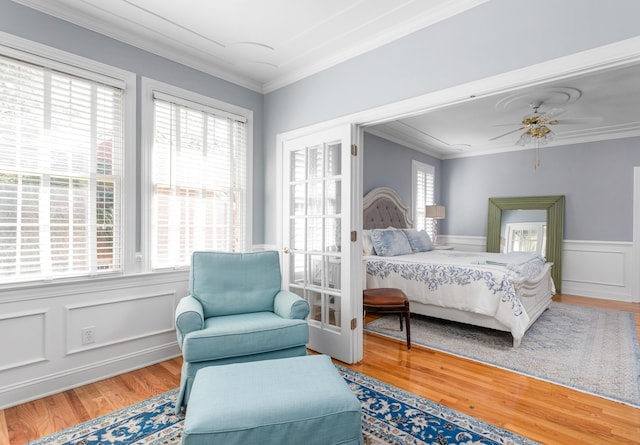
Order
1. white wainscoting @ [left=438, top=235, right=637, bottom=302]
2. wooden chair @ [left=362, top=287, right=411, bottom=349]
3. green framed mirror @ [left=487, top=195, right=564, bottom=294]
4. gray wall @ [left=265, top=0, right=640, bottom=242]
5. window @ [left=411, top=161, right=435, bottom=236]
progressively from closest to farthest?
gray wall @ [left=265, top=0, right=640, bottom=242], wooden chair @ [left=362, top=287, right=411, bottom=349], white wainscoting @ [left=438, top=235, right=637, bottom=302], green framed mirror @ [left=487, top=195, right=564, bottom=294], window @ [left=411, top=161, right=435, bottom=236]

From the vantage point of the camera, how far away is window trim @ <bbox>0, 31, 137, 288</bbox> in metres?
2.38

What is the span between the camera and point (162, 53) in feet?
9.56

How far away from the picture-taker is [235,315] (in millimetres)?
2559

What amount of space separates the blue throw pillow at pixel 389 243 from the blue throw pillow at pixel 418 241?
1.00ft

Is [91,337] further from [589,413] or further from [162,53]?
[589,413]

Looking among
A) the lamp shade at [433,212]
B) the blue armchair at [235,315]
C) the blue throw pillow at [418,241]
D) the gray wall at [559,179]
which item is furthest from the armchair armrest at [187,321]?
the lamp shade at [433,212]

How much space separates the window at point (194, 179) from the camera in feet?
9.57

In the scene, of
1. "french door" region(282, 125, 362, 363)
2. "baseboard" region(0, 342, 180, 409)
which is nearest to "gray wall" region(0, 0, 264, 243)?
"french door" region(282, 125, 362, 363)

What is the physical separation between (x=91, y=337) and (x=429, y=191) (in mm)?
5961

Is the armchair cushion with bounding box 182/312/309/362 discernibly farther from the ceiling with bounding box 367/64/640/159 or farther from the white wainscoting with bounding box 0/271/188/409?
the ceiling with bounding box 367/64/640/159

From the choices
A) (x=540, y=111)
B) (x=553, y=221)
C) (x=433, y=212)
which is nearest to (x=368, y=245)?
(x=433, y=212)

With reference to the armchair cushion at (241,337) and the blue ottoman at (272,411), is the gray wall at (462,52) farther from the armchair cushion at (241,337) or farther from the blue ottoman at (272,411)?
Answer: the blue ottoman at (272,411)

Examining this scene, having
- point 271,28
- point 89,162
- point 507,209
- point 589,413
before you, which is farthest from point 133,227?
point 507,209

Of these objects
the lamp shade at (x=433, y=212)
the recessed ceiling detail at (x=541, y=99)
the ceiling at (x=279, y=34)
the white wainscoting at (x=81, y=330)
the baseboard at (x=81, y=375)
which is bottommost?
the baseboard at (x=81, y=375)
